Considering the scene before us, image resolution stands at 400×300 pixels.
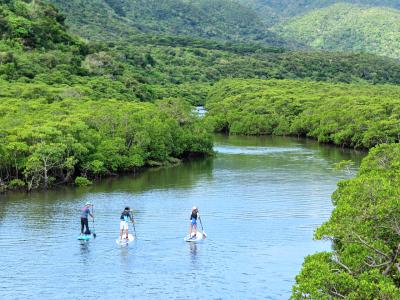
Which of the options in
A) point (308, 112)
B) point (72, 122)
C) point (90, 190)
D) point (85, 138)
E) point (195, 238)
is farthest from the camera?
point (308, 112)

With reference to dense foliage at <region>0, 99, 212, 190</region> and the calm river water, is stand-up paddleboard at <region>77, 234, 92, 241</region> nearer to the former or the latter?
the calm river water

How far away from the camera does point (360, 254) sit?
2659cm

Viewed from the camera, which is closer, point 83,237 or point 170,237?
point 83,237

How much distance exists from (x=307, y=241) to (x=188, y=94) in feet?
447

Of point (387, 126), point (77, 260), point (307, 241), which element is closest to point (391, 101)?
point (387, 126)

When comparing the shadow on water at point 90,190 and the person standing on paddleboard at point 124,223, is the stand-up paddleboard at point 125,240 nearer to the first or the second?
the person standing on paddleboard at point 124,223

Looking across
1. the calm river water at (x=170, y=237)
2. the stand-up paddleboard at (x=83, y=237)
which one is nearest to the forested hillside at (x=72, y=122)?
the calm river water at (x=170, y=237)

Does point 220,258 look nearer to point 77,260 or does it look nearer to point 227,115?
point 77,260

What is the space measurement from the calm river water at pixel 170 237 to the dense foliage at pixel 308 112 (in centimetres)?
3118

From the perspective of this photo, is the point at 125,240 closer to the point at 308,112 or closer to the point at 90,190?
the point at 90,190

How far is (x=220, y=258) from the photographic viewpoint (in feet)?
136

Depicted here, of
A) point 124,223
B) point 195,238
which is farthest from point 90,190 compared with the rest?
point 195,238

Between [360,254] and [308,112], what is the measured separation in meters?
109

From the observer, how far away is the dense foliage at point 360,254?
80.1 ft
